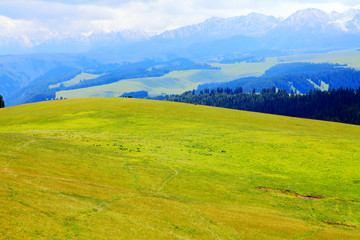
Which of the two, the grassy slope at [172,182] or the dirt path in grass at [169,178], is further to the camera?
the dirt path in grass at [169,178]

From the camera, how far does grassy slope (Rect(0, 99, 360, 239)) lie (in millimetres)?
28719

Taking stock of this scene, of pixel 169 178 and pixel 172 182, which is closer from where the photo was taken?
pixel 172 182

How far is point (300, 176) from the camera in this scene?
53375 mm

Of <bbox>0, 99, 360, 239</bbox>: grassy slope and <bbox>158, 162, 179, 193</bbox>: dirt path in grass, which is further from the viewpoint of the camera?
<bbox>158, 162, 179, 193</bbox>: dirt path in grass

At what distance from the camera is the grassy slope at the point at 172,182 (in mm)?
28719

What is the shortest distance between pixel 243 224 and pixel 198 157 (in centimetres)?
2716

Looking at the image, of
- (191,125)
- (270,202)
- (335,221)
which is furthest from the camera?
(191,125)

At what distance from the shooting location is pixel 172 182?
44.9m

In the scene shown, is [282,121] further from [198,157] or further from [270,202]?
[270,202]

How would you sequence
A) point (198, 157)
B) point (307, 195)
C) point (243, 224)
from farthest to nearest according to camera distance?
point (198, 157) < point (307, 195) < point (243, 224)

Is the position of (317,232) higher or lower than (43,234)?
lower

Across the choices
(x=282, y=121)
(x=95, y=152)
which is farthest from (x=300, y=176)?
(x=282, y=121)

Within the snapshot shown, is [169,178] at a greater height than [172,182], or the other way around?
[169,178]

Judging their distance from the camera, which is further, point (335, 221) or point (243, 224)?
point (335, 221)
